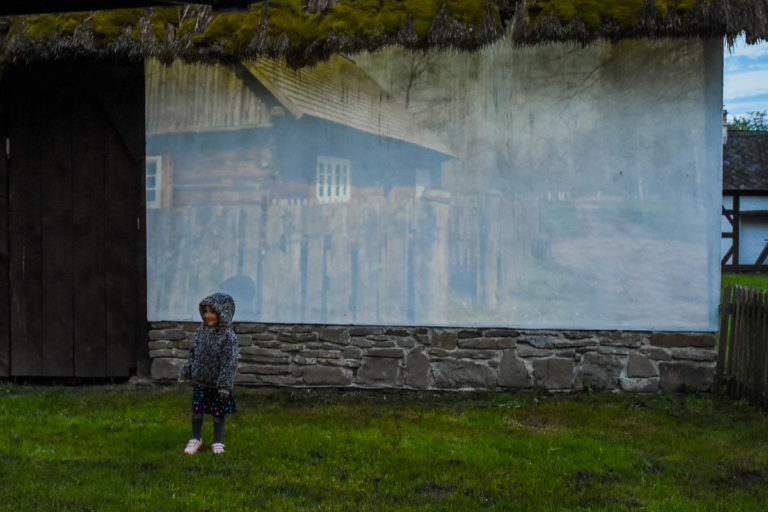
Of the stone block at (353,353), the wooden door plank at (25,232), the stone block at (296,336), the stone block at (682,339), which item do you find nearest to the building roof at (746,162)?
the stone block at (682,339)

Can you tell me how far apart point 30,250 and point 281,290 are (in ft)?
7.91

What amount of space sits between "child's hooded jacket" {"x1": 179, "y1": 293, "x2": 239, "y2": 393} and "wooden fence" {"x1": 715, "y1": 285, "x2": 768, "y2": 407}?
4.20m

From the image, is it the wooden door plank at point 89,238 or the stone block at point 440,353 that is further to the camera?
the wooden door plank at point 89,238

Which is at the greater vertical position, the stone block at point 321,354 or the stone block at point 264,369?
the stone block at point 321,354

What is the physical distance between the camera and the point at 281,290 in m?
7.62

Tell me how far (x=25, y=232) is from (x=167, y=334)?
1.67m

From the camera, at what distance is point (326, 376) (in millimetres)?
7539

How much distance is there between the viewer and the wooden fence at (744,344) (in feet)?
22.3

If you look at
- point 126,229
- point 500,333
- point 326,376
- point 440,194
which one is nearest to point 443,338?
point 500,333

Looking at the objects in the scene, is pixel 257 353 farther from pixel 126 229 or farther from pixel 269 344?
pixel 126 229

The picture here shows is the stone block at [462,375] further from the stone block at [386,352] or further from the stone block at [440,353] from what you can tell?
the stone block at [386,352]

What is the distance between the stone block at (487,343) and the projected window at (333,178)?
1642mm

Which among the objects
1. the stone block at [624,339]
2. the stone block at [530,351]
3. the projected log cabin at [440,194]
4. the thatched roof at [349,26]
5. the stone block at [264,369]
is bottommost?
the stone block at [264,369]

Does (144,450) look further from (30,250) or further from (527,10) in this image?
(527,10)
